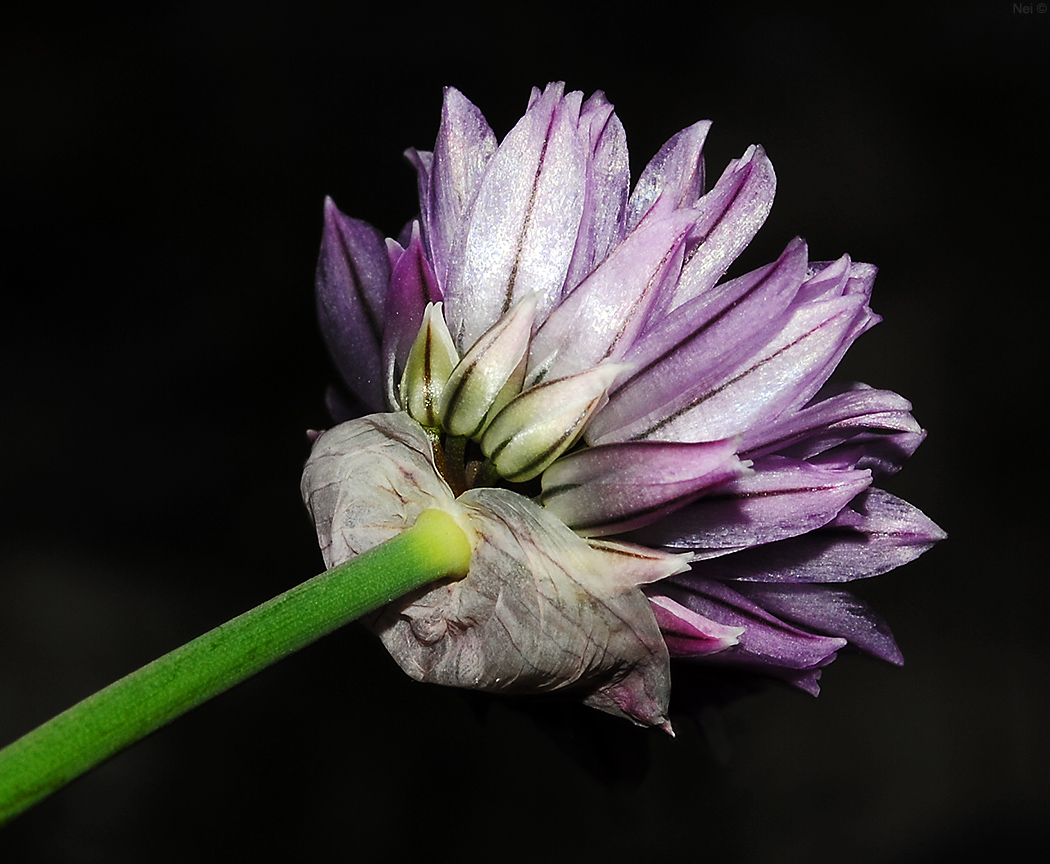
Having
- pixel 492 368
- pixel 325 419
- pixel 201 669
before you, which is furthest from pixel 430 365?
pixel 325 419

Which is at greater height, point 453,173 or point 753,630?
point 453,173

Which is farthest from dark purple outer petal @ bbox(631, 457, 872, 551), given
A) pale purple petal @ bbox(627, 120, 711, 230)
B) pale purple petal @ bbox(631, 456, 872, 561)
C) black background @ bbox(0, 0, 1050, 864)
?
black background @ bbox(0, 0, 1050, 864)

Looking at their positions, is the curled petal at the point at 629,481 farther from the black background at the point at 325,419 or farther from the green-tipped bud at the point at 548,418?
the black background at the point at 325,419

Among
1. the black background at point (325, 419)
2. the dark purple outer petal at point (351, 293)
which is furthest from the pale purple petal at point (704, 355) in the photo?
the black background at point (325, 419)

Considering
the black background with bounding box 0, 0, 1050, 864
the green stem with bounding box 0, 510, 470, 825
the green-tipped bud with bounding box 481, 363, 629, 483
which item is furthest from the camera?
the black background with bounding box 0, 0, 1050, 864

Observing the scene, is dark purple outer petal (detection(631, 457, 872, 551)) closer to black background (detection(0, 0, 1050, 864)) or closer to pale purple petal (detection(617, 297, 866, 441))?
pale purple petal (detection(617, 297, 866, 441))

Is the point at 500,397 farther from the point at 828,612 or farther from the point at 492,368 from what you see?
the point at 828,612

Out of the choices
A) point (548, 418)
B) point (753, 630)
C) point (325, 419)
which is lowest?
point (325, 419)

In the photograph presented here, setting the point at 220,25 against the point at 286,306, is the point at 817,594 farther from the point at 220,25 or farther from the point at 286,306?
the point at 220,25
